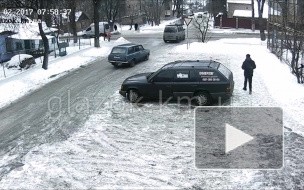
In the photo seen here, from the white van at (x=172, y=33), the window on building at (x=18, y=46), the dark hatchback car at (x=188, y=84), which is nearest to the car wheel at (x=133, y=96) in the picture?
the dark hatchback car at (x=188, y=84)

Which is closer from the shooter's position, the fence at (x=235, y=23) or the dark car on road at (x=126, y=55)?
the dark car on road at (x=126, y=55)

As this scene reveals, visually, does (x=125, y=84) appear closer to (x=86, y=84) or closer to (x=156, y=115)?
(x=156, y=115)

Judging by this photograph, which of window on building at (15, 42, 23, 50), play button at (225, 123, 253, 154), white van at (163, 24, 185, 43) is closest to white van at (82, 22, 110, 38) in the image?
white van at (163, 24, 185, 43)

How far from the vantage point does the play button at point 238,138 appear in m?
8.97

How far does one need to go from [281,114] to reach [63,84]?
11653mm

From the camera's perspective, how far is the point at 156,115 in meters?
12.8

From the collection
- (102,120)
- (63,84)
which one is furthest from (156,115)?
(63,84)

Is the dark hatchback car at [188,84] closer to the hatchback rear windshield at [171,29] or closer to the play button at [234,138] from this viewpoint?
the play button at [234,138]

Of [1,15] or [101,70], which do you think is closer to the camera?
[101,70]

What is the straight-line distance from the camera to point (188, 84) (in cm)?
1353

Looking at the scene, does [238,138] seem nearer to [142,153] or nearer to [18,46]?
[142,153]

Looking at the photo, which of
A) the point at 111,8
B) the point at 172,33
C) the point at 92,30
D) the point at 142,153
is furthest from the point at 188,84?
the point at 111,8

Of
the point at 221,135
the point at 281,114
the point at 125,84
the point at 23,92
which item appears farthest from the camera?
the point at 23,92

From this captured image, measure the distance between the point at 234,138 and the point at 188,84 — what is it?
3586 mm
